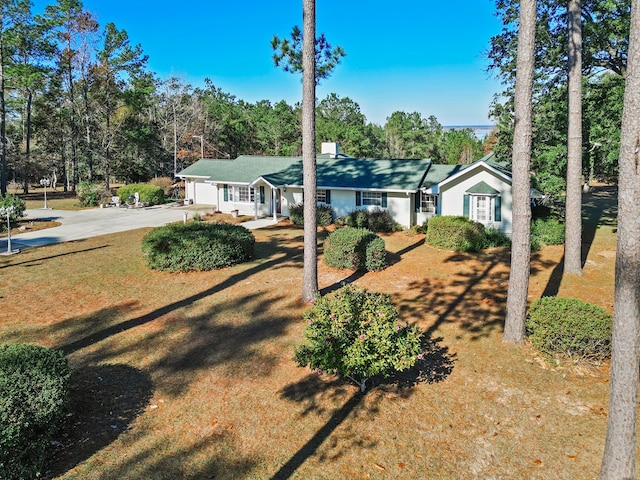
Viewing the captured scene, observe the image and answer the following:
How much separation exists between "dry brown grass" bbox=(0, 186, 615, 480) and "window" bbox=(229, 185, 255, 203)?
16174 millimetres

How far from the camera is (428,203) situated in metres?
23.2

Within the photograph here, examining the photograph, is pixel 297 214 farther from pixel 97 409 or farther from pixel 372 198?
pixel 97 409

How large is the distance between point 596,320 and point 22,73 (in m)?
36.9

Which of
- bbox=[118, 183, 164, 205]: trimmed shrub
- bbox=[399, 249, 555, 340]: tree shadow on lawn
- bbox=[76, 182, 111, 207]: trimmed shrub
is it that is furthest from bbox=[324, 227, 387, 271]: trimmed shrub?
bbox=[76, 182, 111, 207]: trimmed shrub

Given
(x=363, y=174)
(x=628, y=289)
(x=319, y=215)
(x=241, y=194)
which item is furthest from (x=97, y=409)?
(x=241, y=194)

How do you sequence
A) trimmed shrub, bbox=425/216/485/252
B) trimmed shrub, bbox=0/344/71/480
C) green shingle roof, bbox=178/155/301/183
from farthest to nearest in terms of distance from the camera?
green shingle roof, bbox=178/155/301/183 → trimmed shrub, bbox=425/216/485/252 → trimmed shrub, bbox=0/344/71/480

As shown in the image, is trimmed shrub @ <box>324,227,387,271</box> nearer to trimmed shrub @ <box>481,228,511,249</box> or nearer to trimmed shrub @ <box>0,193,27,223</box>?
trimmed shrub @ <box>481,228,511,249</box>

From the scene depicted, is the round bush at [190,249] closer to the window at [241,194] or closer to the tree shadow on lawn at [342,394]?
the tree shadow on lawn at [342,394]

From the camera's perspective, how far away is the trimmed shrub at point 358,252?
14.7 metres

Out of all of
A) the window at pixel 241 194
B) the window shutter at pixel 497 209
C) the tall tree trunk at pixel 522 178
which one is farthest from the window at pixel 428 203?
the tall tree trunk at pixel 522 178

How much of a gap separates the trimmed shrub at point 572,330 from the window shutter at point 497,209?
12.6m

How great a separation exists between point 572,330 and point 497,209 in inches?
531

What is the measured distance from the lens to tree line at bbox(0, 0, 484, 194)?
3406 centimetres

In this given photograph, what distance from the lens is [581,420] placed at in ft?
20.5
